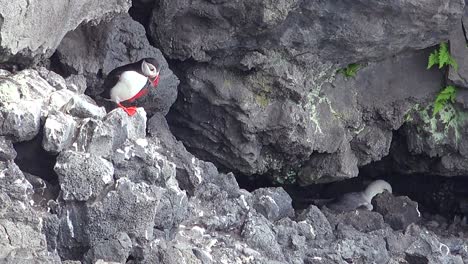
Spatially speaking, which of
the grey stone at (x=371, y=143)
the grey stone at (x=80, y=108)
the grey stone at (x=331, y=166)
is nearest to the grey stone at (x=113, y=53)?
the grey stone at (x=80, y=108)

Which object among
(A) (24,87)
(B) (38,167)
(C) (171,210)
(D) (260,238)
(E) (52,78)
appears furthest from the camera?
(D) (260,238)

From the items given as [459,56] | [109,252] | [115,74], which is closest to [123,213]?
[109,252]

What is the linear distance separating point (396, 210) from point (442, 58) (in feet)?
6.08

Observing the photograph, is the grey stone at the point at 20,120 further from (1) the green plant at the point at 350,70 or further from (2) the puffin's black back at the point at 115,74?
(1) the green plant at the point at 350,70

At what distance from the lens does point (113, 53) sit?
7.91 metres

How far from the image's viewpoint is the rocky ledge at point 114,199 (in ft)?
19.3

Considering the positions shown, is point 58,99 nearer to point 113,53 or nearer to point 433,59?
point 113,53

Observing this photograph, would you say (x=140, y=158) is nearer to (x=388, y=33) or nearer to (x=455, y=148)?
(x=388, y=33)

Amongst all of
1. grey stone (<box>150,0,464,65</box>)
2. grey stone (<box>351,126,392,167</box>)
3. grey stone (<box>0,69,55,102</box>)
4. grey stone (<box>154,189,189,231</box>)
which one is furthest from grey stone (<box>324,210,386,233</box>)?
grey stone (<box>0,69,55,102</box>)

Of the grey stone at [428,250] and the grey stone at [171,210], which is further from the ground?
the grey stone at [428,250]

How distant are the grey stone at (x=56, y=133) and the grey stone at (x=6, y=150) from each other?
27cm

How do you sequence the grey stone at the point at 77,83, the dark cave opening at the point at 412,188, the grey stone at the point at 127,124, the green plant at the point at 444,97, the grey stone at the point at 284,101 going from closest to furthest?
the grey stone at the point at 127,124 < the grey stone at the point at 77,83 < the grey stone at the point at 284,101 < the green plant at the point at 444,97 < the dark cave opening at the point at 412,188

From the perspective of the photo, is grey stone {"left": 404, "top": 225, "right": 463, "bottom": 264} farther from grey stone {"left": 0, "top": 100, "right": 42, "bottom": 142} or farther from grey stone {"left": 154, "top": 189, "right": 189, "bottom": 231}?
grey stone {"left": 0, "top": 100, "right": 42, "bottom": 142}

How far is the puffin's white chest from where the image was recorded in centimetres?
734
